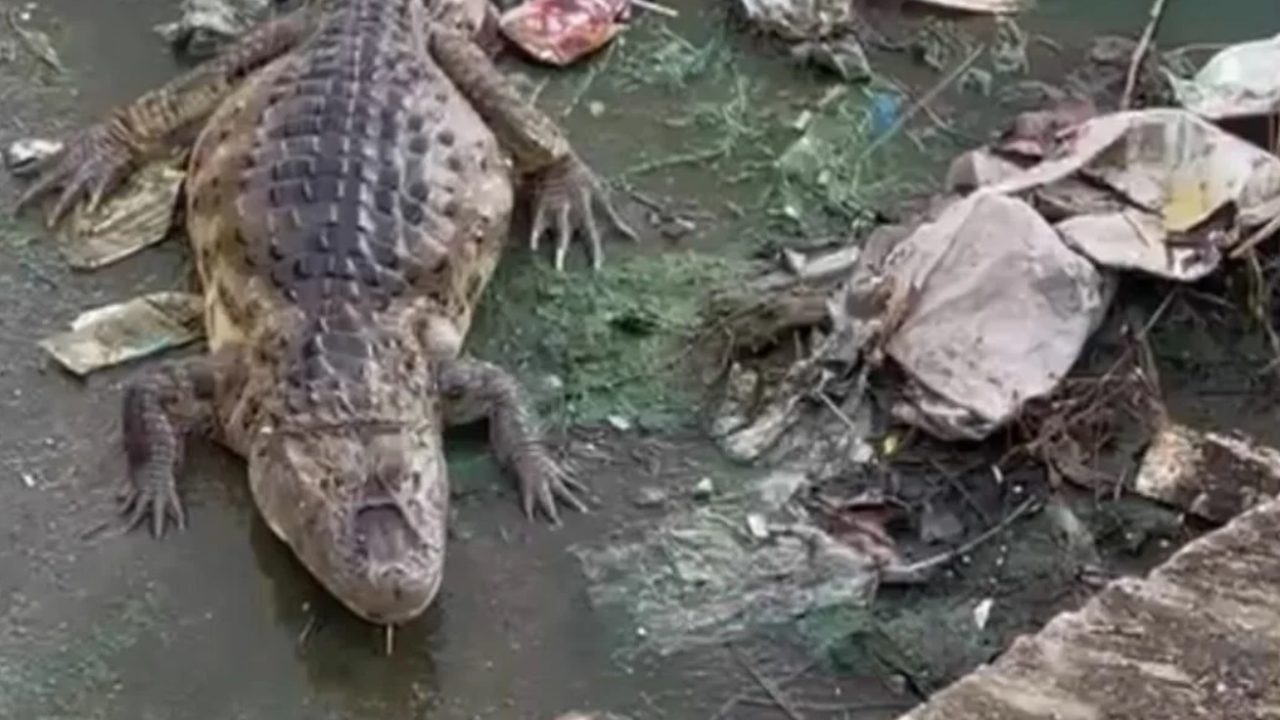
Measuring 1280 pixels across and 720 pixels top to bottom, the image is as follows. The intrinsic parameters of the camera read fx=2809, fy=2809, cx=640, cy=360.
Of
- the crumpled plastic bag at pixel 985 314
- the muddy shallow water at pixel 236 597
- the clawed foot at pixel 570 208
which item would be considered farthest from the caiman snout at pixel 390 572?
the clawed foot at pixel 570 208

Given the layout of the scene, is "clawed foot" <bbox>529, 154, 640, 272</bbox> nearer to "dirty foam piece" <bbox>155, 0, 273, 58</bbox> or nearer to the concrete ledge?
"dirty foam piece" <bbox>155, 0, 273, 58</bbox>

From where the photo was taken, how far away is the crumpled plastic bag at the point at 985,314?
517cm

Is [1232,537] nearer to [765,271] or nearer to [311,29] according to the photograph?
[765,271]

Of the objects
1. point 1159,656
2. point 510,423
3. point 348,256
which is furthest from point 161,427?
point 1159,656

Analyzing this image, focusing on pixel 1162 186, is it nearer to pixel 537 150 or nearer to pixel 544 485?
pixel 537 150

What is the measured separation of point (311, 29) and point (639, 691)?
1.96m

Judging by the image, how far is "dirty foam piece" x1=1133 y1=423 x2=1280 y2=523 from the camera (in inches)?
197

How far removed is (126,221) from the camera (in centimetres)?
586

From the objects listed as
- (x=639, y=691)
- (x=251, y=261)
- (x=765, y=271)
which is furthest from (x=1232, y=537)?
(x=251, y=261)

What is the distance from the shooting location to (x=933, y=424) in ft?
16.9

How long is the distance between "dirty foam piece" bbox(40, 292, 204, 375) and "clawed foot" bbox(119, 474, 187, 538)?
0.37 m

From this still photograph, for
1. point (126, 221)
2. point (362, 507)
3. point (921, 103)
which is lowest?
point (126, 221)

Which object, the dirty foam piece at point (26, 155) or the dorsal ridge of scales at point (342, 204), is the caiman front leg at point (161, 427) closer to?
the dorsal ridge of scales at point (342, 204)

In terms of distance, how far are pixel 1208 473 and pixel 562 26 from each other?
6.57 ft
